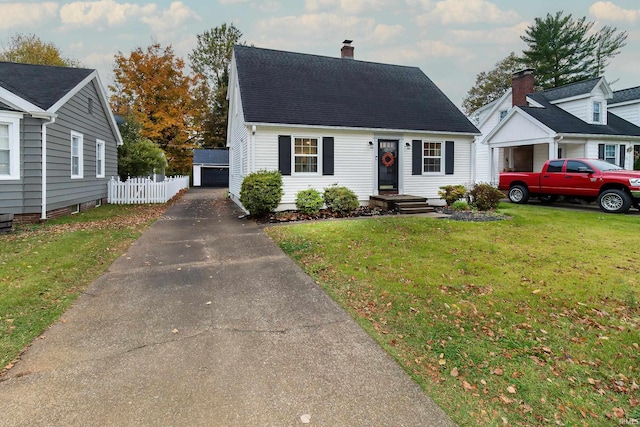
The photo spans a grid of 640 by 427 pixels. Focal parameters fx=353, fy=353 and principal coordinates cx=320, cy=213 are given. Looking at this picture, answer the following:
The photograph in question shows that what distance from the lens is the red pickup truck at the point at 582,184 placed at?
11.9m

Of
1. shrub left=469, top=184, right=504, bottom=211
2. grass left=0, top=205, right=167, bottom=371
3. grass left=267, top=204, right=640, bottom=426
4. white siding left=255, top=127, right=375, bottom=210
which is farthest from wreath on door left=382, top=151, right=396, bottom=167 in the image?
grass left=0, top=205, right=167, bottom=371

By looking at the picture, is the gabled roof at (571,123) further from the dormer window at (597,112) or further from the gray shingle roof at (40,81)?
the gray shingle roof at (40,81)

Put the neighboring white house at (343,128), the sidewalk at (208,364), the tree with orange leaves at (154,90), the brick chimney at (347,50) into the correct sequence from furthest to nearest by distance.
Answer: the tree with orange leaves at (154,90) < the brick chimney at (347,50) < the neighboring white house at (343,128) < the sidewalk at (208,364)

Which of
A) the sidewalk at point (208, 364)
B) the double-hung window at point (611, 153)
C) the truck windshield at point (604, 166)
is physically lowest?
the sidewalk at point (208, 364)

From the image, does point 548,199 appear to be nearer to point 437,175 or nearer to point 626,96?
point 437,175

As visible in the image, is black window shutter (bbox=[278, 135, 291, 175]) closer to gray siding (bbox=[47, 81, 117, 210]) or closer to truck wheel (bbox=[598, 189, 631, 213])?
gray siding (bbox=[47, 81, 117, 210])

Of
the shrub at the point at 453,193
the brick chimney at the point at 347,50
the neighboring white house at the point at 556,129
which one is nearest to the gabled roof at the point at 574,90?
the neighboring white house at the point at 556,129

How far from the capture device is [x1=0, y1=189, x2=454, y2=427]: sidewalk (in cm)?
246

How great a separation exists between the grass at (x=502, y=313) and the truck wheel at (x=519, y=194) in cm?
713

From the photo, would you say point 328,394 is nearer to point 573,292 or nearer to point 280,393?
point 280,393

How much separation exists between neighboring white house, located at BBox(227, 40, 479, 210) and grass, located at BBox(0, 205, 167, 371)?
194 inches

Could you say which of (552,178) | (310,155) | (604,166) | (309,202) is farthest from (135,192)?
(604,166)

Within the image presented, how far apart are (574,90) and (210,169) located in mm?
33012

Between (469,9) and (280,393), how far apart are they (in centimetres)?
2233
